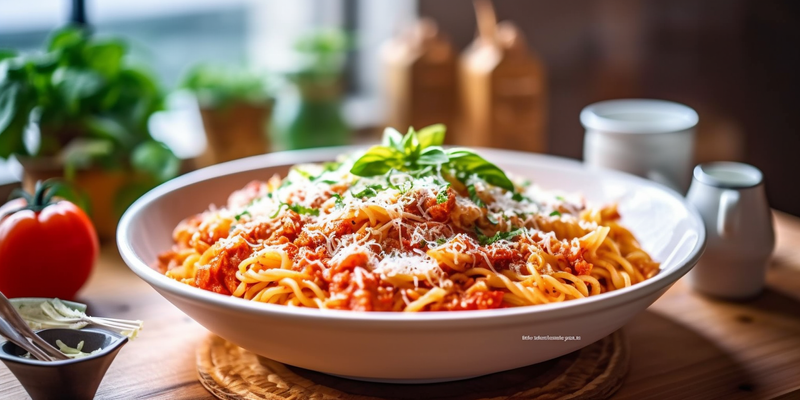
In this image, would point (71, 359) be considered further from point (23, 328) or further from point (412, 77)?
point (412, 77)

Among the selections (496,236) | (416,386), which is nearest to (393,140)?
(496,236)

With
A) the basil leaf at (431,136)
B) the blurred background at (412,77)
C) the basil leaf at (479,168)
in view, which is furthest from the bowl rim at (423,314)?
the blurred background at (412,77)

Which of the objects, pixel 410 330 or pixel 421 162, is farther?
pixel 421 162

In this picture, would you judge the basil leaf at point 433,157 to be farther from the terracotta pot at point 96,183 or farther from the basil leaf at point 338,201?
the terracotta pot at point 96,183

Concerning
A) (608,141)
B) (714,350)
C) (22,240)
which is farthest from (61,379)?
(608,141)

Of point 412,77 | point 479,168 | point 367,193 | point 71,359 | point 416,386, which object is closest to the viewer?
point 71,359

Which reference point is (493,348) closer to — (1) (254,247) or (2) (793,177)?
(1) (254,247)
